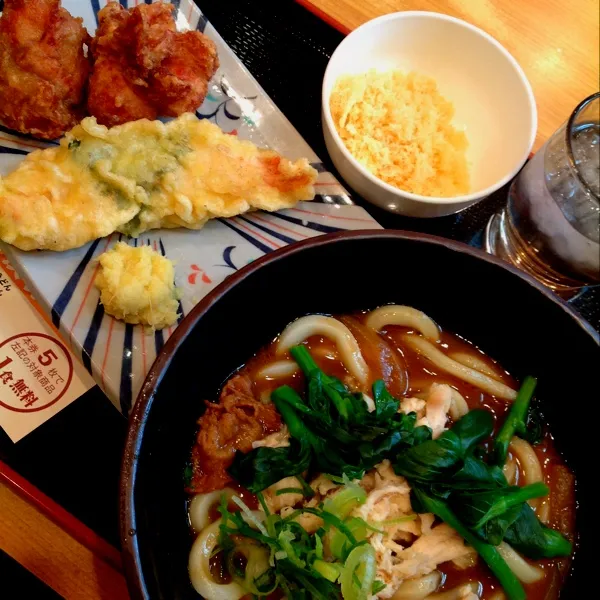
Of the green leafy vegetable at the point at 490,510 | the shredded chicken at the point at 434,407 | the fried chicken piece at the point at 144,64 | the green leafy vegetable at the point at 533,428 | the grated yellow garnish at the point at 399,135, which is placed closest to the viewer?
the green leafy vegetable at the point at 490,510

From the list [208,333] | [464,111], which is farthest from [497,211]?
[208,333]

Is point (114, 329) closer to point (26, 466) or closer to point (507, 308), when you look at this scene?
point (26, 466)

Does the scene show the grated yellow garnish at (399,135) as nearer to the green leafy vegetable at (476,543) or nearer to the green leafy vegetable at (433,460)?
the green leafy vegetable at (433,460)

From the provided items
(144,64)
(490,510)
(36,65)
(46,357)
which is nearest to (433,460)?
(490,510)

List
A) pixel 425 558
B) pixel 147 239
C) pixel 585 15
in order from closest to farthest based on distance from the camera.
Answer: pixel 425 558 → pixel 147 239 → pixel 585 15

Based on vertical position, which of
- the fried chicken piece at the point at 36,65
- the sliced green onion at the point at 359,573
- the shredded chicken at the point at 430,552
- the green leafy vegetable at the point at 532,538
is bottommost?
the green leafy vegetable at the point at 532,538

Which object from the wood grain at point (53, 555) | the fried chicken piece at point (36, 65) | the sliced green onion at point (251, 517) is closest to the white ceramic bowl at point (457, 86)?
the fried chicken piece at point (36, 65)
